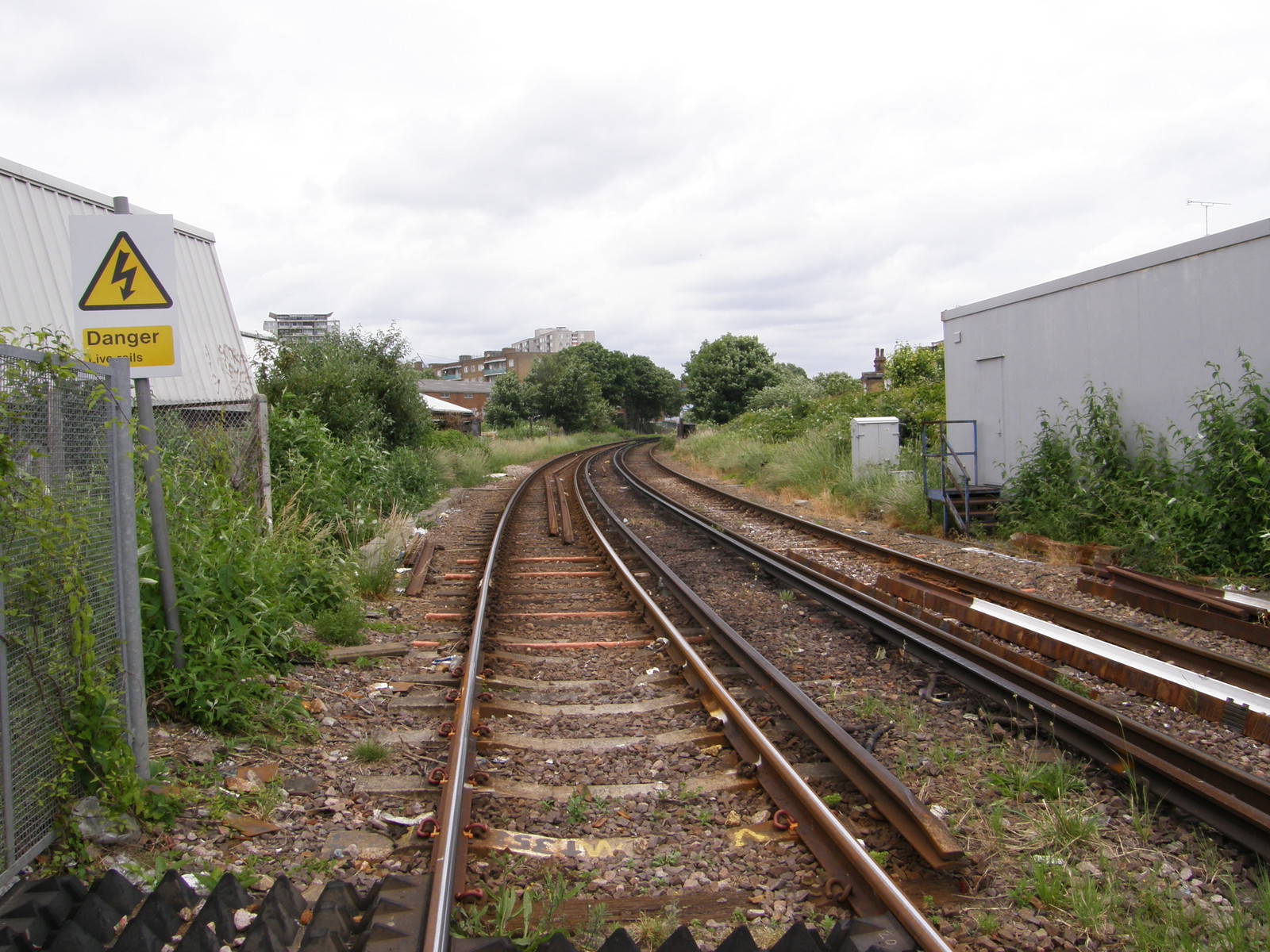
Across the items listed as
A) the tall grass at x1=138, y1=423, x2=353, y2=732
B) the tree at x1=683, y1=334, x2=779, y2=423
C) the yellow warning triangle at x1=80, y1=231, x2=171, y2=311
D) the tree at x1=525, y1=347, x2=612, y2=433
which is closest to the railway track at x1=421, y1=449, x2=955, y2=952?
the tall grass at x1=138, y1=423, x2=353, y2=732

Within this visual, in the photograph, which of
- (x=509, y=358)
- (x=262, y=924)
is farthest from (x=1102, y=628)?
(x=509, y=358)

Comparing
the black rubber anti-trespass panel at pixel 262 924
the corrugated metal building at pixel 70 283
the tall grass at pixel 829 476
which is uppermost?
the corrugated metal building at pixel 70 283

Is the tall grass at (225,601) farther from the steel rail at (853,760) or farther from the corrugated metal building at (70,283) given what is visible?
the steel rail at (853,760)

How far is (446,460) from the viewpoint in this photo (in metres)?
23.0

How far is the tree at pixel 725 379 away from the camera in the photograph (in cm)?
5088

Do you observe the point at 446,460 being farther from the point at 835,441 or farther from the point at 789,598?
the point at 789,598

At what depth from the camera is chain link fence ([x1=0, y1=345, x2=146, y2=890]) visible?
10.00 feet

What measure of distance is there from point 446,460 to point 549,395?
3109cm

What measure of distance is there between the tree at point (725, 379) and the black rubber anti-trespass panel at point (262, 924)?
47.6m

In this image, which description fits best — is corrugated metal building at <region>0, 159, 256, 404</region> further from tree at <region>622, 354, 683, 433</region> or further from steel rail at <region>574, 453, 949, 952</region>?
tree at <region>622, 354, 683, 433</region>

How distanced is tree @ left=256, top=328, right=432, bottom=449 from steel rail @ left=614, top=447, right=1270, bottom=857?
29.7 feet

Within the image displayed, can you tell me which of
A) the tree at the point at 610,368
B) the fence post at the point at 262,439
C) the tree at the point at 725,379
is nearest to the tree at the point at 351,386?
the fence post at the point at 262,439

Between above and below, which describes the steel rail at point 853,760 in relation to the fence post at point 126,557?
below

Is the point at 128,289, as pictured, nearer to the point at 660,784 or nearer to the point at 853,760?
the point at 660,784
